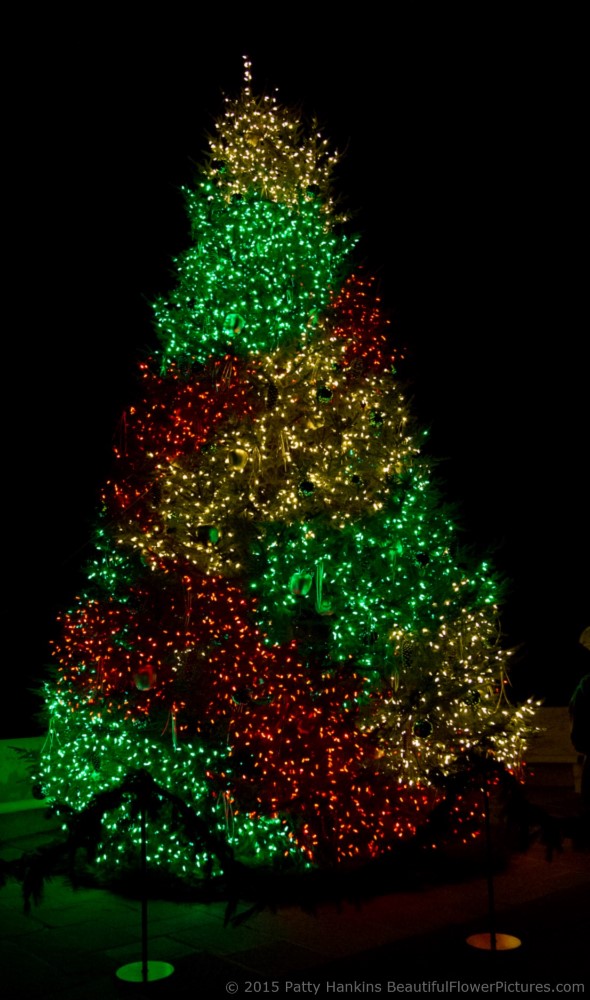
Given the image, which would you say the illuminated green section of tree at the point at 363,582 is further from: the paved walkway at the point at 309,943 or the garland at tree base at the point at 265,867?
the paved walkway at the point at 309,943

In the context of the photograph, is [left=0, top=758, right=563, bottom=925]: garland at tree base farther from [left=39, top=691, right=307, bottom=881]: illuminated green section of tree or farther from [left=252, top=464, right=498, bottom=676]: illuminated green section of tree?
[left=252, top=464, right=498, bottom=676]: illuminated green section of tree

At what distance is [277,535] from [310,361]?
6.09 ft

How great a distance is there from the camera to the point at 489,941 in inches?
228

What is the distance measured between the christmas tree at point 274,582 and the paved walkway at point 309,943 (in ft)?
2.24

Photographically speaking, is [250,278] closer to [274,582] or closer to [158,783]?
[274,582]

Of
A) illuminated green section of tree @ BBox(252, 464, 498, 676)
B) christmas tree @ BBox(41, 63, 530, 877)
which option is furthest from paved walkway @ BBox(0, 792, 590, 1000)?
illuminated green section of tree @ BBox(252, 464, 498, 676)

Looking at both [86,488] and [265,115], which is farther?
[86,488]

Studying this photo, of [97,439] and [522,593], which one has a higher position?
[97,439]

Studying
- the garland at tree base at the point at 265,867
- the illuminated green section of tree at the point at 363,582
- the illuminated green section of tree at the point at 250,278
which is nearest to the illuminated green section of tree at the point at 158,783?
the garland at tree base at the point at 265,867

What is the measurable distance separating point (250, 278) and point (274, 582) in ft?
10.6

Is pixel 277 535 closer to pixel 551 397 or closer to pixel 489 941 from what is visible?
pixel 489 941

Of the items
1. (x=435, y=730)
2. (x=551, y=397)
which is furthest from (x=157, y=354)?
(x=551, y=397)

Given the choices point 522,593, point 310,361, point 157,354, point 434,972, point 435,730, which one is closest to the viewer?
point 434,972

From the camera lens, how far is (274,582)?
8320 mm
